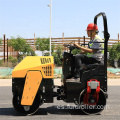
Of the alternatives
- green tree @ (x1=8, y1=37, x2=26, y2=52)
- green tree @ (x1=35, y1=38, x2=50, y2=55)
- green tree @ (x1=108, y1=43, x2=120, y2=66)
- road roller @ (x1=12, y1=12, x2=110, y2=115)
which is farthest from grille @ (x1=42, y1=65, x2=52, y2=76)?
green tree @ (x1=35, y1=38, x2=50, y2=55)

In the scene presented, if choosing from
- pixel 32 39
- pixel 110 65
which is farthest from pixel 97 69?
pixel 32 39

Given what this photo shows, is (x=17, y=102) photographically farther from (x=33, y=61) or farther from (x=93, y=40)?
(x=93, y=40)

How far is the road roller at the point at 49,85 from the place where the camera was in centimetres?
578

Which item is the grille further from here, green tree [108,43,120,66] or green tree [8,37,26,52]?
green tree [8,37,26,52]

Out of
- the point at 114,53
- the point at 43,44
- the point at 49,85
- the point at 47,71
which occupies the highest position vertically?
the point at 43,44

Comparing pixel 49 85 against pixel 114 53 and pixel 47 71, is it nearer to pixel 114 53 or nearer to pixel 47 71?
pixel 47 71

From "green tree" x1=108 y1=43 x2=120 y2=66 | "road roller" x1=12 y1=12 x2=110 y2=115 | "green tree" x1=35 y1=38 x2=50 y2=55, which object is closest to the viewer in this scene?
Answer: "road roller" x1=12 y1=12 x2=110 y2=115

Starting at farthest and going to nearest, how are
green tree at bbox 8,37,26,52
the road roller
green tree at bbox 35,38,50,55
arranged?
green tree at bbox 35,38,50,55, green tree at bbox 8,37,26,52, the road roller

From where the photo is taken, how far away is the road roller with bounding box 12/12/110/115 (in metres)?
5.78

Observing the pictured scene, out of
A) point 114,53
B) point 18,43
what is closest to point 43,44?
point 18,43

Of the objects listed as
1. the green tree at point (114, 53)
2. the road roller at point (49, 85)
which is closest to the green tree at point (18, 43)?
the green tree at point (114, 53)

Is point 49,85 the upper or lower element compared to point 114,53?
lower

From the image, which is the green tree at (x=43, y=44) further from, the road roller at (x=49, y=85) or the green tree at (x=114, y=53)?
the road roller at (x=49, y=85)

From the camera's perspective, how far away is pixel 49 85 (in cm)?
584
